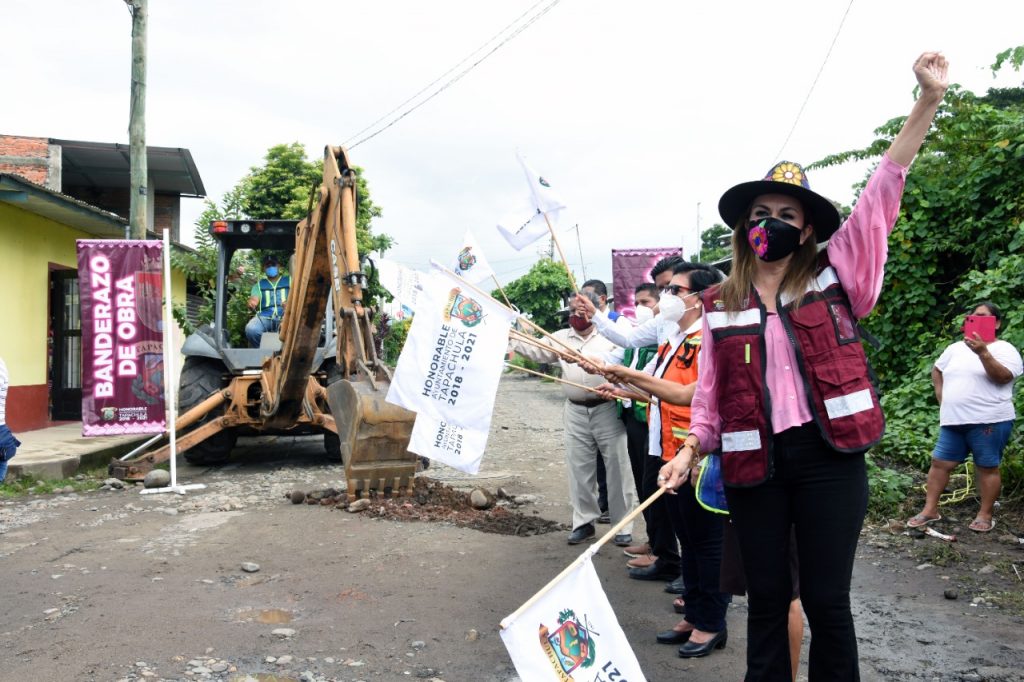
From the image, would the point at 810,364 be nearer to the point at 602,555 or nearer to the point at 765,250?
the point at 765,250

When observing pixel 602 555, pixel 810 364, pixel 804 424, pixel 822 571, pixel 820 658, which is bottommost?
pixel 602 555

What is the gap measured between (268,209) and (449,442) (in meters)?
16.3

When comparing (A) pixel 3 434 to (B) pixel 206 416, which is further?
(B) pixel 206 416

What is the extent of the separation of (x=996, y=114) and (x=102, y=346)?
1030 centimetres

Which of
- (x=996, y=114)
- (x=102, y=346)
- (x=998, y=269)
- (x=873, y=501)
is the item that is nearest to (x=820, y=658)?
(x=873, y=501)

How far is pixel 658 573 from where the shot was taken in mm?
5348

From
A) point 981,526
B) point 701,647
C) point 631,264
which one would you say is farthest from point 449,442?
point 631,264

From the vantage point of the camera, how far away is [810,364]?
254cm

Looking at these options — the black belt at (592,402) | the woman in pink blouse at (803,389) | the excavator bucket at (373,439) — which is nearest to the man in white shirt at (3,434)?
the excavator bucket at (373,439)

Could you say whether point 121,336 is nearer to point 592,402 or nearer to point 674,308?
point 592,402

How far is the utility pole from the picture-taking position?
11.8 meters

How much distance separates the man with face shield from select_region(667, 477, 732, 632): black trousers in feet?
5.80

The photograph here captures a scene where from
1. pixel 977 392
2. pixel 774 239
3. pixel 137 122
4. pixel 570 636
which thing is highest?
pixel 137 122

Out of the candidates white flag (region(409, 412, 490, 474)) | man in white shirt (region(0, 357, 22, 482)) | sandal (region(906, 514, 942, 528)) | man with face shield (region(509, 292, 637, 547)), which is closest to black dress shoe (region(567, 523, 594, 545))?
man with face shield (region(509, 292, 637, 547))
